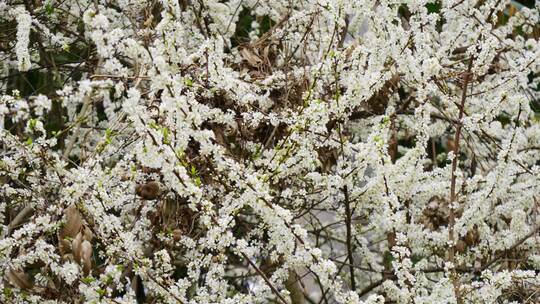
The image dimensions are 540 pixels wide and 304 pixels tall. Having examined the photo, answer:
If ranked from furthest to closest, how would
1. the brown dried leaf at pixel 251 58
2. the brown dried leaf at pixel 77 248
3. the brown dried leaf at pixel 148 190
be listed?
the brown dried leaf at pixel 251 58 < the brown dried leaf at pixel 148 190 < the brown dried leaf at pixel 77 248

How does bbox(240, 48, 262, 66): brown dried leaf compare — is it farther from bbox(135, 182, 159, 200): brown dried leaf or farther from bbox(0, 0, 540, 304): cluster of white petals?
bbox(135, 182, 159, 200): brown dried leaf

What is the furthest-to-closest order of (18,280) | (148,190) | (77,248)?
1. (148,190)
2. (18,280)
3. (77,248)

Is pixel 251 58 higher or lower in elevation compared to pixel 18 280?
higher

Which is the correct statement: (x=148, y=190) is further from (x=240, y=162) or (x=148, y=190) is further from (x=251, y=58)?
(x=251, y=58)

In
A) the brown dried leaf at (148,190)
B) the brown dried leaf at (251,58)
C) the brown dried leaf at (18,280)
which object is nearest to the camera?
the brown dried leaf at (18,280)

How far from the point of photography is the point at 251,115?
306 centimetres

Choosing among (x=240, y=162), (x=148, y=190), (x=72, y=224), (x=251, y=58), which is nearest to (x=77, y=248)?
(x=72, y=224)

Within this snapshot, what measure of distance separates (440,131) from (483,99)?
0.34 m

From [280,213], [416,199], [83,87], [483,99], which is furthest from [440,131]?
[83,87]

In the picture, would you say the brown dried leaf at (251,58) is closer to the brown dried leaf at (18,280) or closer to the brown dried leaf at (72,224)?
A: the brown dried leaf at (72,224)

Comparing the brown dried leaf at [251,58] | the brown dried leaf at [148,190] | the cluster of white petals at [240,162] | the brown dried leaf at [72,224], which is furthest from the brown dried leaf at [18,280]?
the brown dried leaf at [251,58]

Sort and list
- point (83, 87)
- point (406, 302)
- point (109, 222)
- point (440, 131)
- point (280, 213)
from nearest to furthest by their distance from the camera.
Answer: point (83, 87), point (280, 213), point (109, 222), point (406, 302), point (440, 131)

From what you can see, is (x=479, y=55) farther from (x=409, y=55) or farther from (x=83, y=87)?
(x=83, y=87)

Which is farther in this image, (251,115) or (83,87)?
(251,115)
